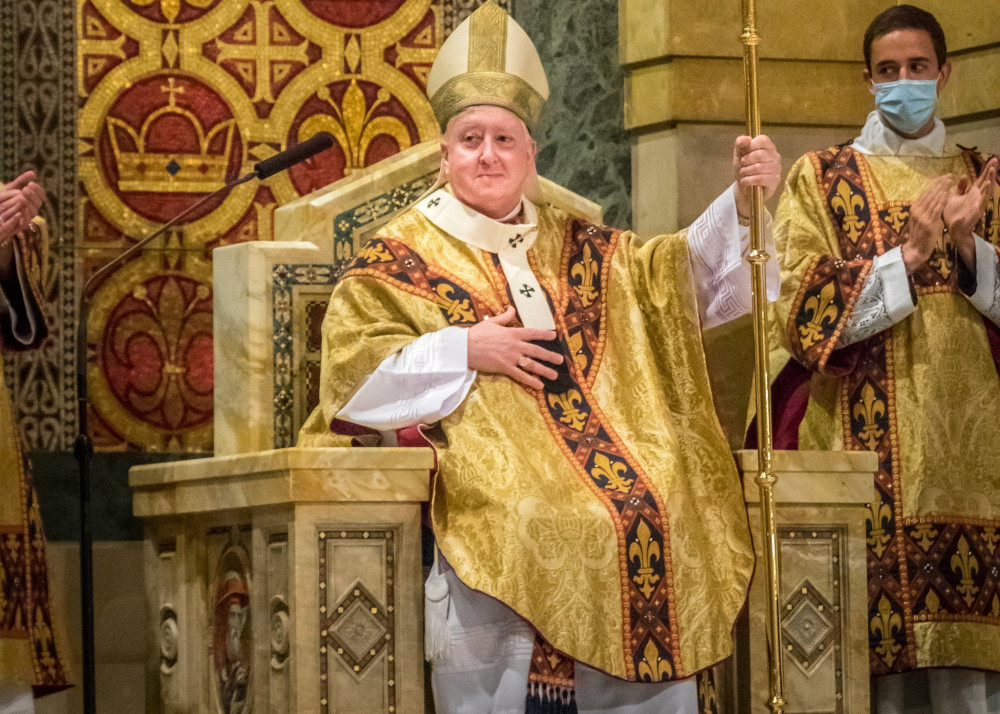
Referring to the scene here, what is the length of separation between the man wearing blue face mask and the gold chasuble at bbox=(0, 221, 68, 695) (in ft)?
6.60

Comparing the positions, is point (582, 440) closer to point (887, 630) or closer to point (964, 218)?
point (887, 630)

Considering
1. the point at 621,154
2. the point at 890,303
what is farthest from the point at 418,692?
the point at 621,154

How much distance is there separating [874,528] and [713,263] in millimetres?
843

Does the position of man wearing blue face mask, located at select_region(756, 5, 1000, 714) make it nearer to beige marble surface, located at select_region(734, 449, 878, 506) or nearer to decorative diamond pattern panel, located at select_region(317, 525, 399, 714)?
beige marble surface, located at select_region(734, 449, 878, 506)

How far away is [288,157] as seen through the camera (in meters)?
5.11

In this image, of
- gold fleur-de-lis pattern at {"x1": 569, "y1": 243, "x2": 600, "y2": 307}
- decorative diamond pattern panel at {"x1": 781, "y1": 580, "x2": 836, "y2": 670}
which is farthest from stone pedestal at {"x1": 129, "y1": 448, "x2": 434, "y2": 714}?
decorative diamond pattern panel at {"x1": 781, "y1": 580, "x2": 836, "y2": 670}

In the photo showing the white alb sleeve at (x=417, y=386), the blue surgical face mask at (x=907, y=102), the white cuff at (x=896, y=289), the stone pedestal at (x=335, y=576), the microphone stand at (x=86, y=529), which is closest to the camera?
the stone pedestal at (x=335, y=576)

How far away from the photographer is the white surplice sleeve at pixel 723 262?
460 cm

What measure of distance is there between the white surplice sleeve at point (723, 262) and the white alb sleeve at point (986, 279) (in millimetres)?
648

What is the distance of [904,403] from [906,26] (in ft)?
3.46

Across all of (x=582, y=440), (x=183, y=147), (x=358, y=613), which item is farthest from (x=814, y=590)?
(x=183, y=147)

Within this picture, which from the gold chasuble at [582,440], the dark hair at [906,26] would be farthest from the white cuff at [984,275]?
the gold chasuble at [582,440]

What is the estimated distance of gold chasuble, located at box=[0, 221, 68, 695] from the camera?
15.7 ft

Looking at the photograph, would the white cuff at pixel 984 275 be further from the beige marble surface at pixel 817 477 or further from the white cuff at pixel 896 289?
the beige marble surface at pixel 817 477
